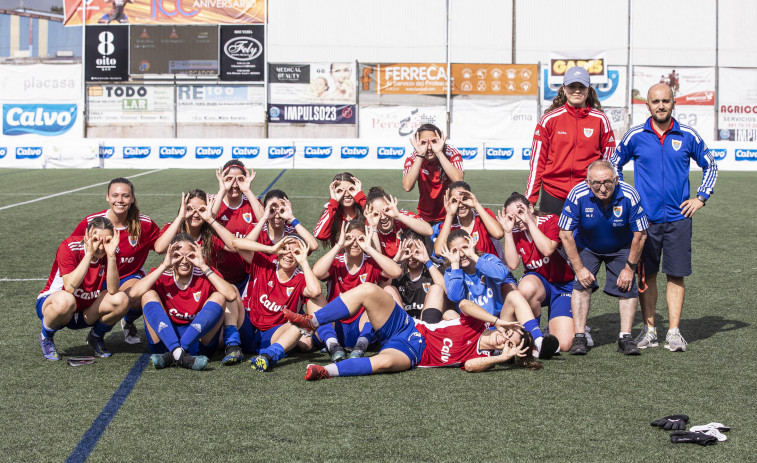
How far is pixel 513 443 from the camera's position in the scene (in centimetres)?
394

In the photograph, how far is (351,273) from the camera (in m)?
6.12

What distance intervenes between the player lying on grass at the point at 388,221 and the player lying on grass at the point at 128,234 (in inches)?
70.2

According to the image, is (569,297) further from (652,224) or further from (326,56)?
(326,56)

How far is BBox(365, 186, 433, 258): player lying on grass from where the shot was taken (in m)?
6.32

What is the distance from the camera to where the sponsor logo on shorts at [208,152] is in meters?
29.2

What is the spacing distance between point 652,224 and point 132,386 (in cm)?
409

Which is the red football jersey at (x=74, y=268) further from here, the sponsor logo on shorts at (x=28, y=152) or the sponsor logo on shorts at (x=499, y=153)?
the sponsor logo on shorts at (x=28, y=152)

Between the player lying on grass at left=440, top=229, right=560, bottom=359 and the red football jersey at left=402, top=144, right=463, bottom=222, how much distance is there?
1.43 meters

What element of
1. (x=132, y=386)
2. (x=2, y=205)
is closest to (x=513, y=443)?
(x=132, y=386)

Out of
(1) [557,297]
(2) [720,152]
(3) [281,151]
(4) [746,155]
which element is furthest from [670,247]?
(4) [746,155]

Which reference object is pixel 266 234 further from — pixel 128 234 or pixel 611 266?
pixel 611 266

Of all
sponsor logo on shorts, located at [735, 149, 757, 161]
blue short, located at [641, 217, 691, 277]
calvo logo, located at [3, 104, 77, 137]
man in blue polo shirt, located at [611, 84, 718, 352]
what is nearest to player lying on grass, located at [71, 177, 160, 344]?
man in blue polo shirt, located at [611, 84, 718, 352]

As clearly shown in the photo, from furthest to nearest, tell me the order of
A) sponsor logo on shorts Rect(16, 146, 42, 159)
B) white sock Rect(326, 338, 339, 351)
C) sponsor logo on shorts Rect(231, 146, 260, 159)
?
sponsor logo on shorts Rect(231, 146, 260, 159), sponsor logo on shorts Rect(16, 146, 42, 159), white sock Rect(326, 338, 339, 351)

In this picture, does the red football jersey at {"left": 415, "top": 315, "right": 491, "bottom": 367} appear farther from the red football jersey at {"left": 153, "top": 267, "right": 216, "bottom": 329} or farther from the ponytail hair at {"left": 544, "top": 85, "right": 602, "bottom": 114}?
the ponytail hair at {"left": 544, "top": 85, "right": 602, "bottom": 114}
